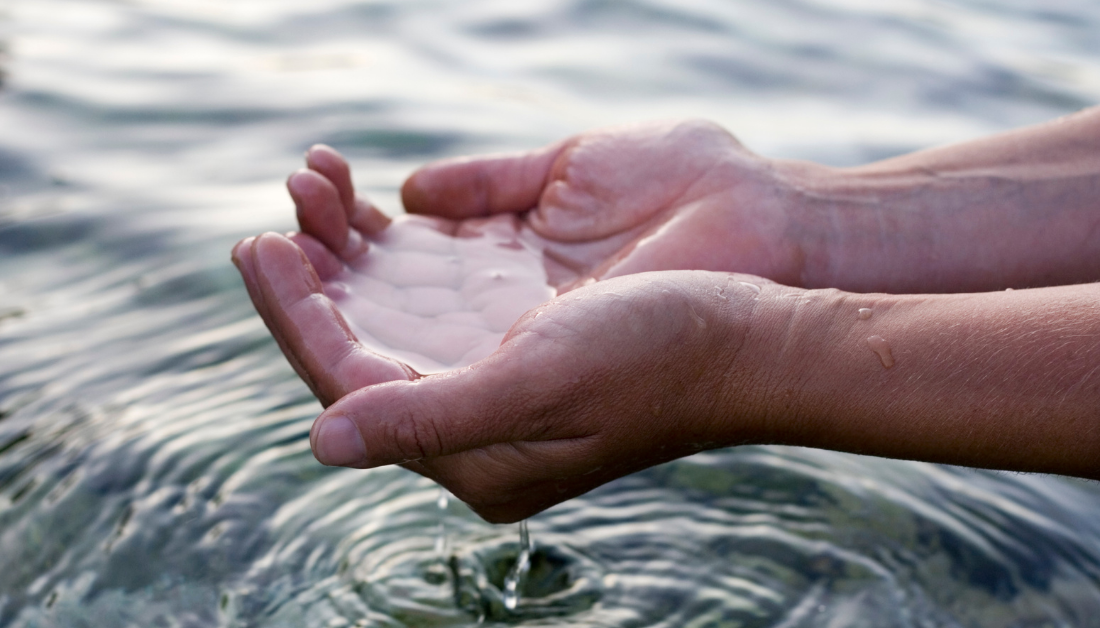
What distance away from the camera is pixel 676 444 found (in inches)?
87.0

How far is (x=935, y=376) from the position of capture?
79.4 inches

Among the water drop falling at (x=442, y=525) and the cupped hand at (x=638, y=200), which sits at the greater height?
the cupped hand at (x=638, y=200)

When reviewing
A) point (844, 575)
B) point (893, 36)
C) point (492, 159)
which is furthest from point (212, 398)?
point (893, 36)

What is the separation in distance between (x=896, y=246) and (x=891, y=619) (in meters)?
1.04

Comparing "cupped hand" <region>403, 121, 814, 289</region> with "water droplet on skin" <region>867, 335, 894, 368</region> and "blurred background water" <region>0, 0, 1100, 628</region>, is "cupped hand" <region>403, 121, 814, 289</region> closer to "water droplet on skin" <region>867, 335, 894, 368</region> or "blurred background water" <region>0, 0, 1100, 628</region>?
"water droplet on skin" <region>867, 335, 894, 368</region>

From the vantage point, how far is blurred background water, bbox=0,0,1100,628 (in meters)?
2.66

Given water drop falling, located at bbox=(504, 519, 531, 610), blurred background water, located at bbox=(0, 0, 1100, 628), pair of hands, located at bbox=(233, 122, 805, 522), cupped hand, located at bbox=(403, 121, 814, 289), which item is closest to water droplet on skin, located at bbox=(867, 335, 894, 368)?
pair of hands, located at bbox=(233, 122, 805, 522)

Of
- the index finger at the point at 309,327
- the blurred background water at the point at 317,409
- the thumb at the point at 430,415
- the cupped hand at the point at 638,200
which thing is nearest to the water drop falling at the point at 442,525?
Answer: the blurred background water at the point at 317,409

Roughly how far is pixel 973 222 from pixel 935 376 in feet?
3.20

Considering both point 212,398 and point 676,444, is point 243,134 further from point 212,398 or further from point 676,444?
point 676,444

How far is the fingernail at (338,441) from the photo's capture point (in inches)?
68.7

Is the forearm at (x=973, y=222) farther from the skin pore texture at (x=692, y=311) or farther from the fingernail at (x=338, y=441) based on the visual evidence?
the fingernail at (x=338, y=441)

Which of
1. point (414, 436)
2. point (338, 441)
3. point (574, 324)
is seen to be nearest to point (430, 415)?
point (414, 436)

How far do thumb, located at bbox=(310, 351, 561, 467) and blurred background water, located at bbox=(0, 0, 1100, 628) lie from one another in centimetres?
94
